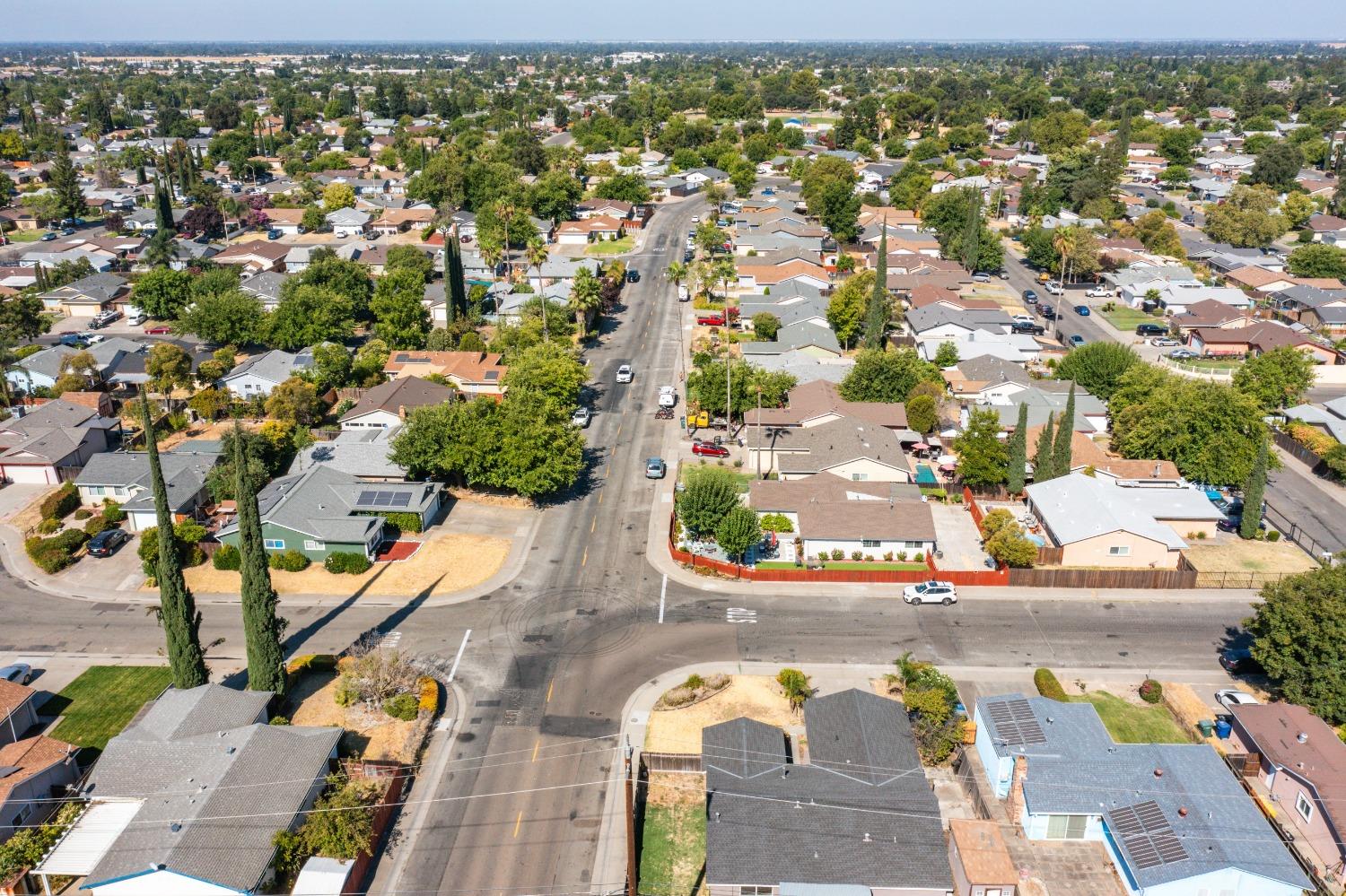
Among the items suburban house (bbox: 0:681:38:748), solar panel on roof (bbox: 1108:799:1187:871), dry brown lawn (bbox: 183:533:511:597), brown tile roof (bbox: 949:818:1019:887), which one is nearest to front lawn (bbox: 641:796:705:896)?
brown tile roof (bbox: 949:818:1019:887)

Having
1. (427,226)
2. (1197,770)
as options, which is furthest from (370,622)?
(427,226)

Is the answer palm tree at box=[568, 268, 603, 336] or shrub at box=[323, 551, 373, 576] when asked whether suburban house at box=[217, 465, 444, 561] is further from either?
palm tree at box=[568, 268, 603, 336]

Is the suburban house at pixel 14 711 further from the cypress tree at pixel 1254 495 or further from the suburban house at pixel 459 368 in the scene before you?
the cypress tree at pixel 1254 495

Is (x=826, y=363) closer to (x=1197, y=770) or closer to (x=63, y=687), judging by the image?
(x=1197, y=770)

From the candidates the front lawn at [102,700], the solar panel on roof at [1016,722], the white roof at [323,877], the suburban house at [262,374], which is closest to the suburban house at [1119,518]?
the solar panel on roof at [1016,722]

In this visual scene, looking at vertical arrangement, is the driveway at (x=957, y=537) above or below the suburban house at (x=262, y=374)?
below

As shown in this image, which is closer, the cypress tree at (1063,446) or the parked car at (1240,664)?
the parked car at (1240,664)

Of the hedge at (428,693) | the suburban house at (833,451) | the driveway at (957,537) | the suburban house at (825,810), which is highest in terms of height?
the suburban house at (833,451)
